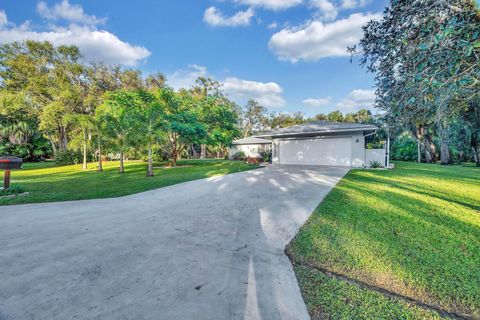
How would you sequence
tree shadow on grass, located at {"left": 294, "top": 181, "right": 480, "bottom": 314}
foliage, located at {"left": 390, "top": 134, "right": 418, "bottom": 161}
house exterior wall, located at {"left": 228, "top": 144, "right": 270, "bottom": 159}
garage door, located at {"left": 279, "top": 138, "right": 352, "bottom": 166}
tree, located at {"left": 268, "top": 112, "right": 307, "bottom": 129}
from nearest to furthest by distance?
tree shadow on grass, located at {"left": 294, "top": 181, "right": 480, "bottom": 314}
garage door, located at {"left": 279, "top": 138, "right": 352, "bottom": 166}
house exterior wall, located at {"left": 228, "top": 144, "right": 270, "bottom": 159}
foliage, located at {"left": 390, "top": 134, "right": 418, "bottom": 161}
tree, located at {"left": 268, "top": 112, "right": 307, "bottom": 129}

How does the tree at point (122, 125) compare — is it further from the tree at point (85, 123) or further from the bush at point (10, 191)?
the bush at point (10, 191)

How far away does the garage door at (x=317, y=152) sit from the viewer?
13645 mm

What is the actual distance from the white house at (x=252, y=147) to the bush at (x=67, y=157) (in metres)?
16.1

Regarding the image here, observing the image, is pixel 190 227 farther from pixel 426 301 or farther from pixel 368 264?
pixel 426 301


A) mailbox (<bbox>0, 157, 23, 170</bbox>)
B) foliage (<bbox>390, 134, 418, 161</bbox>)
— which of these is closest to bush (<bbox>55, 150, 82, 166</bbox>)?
mailbox (<bbox>0, 157, 23, 170</bbox>)

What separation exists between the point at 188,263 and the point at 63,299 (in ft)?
3.95

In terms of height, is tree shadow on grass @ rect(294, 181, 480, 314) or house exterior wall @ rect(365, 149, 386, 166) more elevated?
house exterior wall @ rect(365, 149, 386, 166)

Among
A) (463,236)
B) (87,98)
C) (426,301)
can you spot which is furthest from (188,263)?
(87,98)

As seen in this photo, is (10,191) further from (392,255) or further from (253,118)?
(253,118)

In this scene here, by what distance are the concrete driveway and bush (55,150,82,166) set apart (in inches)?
664

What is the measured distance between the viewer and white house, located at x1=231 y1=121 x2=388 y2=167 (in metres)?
13.2

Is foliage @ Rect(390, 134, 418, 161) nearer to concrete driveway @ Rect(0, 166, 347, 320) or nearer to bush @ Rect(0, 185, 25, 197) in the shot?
concrete driveway @ Rect(0, 166, 347, 320)

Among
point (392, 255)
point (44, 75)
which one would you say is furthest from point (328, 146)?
point (44, 75)

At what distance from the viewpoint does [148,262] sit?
252cm
